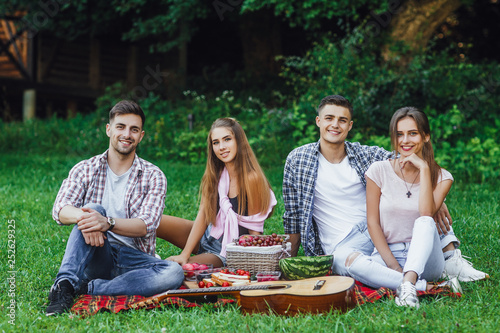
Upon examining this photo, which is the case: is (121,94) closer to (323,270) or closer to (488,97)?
(488,97)

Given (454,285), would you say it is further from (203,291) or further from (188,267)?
(188,267)

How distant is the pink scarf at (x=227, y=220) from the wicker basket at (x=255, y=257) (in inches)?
14.6

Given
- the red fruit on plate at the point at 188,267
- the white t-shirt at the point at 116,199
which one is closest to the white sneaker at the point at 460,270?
the red fruit on plate at the point at 188,267

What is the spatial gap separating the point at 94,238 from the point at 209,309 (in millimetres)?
869

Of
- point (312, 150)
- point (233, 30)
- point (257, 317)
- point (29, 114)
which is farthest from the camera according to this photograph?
point (233, 30)

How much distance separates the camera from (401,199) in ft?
12.9

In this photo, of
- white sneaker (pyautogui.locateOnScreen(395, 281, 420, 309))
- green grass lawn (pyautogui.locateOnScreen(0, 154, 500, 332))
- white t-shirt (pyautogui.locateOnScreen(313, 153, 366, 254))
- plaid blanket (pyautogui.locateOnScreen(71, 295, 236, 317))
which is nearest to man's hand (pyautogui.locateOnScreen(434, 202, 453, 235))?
green grass lawn (pyautogui.locateOnScreen(0, 154, 500, 332))

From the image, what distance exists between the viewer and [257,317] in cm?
322

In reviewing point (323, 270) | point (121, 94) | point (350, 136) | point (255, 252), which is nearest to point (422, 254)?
point (323, 270)

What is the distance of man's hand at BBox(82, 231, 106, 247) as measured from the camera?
3.55 meters

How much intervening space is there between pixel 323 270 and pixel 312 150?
3.52ft

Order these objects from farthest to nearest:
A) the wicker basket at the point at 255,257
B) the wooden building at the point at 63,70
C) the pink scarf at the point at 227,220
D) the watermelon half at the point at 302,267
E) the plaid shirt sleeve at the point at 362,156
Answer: the wooden building at the point at 63,70
the plaid shirt sleeve at the point at 362,156
the pink scarf at the point at 227,220
the wicker basket at the point at 255,257
the watermelon half at the point at 302,267

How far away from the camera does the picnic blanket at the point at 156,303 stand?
3502 millimetres

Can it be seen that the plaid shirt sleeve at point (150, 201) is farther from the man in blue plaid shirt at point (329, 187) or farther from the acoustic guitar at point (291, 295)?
the man in blue plaid shirt at point (329, 187)
